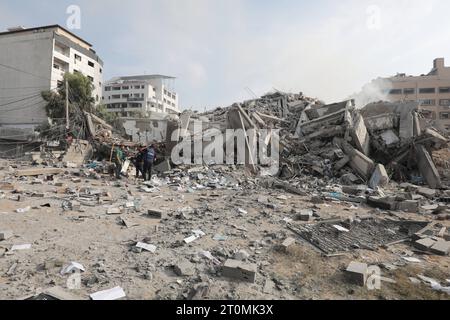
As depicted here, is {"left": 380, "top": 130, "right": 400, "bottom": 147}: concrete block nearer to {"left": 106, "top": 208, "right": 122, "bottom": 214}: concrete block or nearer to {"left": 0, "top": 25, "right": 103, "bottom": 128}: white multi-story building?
{"left": 106, "top": 208, "right": 122, "bottom": 214}: concrete block

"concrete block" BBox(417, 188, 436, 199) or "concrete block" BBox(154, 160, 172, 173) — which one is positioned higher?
"concrete block" BBox(154, 160, 172, 173)

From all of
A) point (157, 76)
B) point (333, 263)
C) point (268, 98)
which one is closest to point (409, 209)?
point (333, 263)

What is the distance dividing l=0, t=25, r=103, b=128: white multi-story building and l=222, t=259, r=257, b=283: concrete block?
29328 millimetres

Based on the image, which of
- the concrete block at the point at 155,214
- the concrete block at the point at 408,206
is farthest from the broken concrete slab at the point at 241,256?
the concrete block at the point at 408,206

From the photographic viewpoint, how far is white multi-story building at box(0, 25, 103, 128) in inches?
1066

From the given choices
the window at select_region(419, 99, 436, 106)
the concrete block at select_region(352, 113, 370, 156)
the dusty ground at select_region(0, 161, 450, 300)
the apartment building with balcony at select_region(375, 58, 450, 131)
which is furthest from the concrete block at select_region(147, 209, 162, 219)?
the window at select_region(419, 99, 436, 106)

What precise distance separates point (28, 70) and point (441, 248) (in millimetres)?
34100

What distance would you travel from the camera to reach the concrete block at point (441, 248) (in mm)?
3766

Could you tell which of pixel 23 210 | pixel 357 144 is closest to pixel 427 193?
pixel 357 144

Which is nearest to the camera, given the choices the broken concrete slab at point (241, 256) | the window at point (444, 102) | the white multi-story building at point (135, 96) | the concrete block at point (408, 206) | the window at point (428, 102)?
the broken concrete slab at point (241, 256)

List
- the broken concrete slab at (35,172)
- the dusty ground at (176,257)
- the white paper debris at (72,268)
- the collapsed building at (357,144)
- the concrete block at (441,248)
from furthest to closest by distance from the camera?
the collapsed building at (357,144), the broken concrete slab at (35,172), the concrete block at (441,248), the white paper debris at (72,268), the dusty ground at (176,257)

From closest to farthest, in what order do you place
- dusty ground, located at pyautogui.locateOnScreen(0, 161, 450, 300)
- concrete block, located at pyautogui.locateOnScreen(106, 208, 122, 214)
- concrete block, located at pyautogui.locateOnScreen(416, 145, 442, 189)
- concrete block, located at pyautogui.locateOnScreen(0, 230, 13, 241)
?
1. dusty ground, located at pyautogui.locateOnScreen(0, 161, 450, 300)
2. concrete block, located at pyautogui.locateOnScreen(0, 230, 13, 241)
3. concrete block, located at pyautogui.locateOnScreen(106, 208, 122, 214)
4. concrete block, located at pyautogui.locateOnScreen(416, 145, 442, 189)

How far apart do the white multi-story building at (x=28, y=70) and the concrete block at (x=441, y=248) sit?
99.3ft

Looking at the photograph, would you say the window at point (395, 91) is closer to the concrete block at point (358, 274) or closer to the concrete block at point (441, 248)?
the concrete block at point (441, 248)
